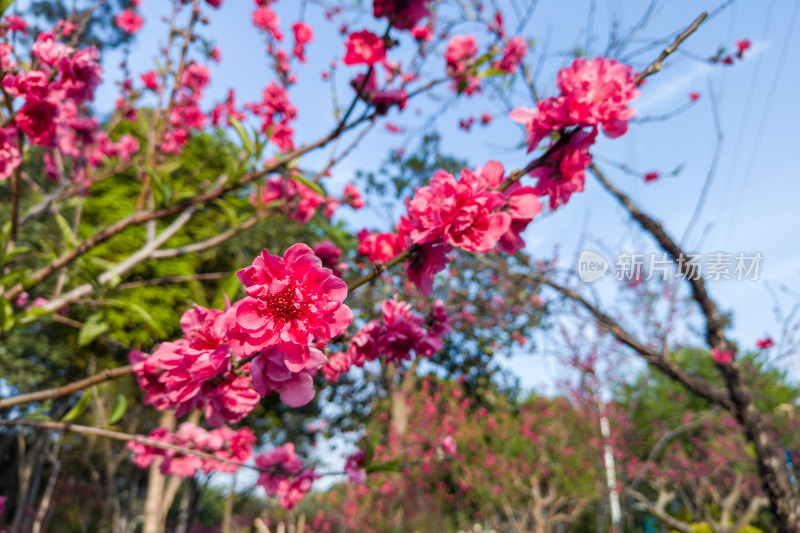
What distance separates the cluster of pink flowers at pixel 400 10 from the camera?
4.34 ft

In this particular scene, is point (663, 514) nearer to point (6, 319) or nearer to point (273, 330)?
point (273, 330)

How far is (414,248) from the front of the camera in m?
0.92

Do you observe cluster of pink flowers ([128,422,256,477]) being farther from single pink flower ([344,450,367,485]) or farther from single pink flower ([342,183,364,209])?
single pink flower ([342,183,364,209])

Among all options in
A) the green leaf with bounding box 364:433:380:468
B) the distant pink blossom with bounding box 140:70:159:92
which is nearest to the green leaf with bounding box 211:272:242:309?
the green leaf with bounding box 364:433:380:468

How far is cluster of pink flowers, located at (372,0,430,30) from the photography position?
132cm

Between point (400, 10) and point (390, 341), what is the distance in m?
1.00

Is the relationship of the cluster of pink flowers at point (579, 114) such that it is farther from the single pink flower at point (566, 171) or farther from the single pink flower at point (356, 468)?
the single pink flower at point (356, 468)

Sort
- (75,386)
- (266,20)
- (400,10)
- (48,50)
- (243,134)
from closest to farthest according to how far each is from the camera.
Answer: (75,386) < (400,10) < (48,50) < (243,134) < (266,20)

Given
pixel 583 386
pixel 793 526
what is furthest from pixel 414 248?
pixel 583 386

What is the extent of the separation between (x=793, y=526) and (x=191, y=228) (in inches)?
312

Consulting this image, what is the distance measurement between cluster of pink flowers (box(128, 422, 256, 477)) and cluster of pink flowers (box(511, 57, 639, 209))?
5.24 ft

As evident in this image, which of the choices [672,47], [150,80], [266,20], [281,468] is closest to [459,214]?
[672,47]

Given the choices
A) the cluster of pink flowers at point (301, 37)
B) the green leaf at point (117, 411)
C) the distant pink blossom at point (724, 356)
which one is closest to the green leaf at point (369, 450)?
the green leaf at point (117, 411)

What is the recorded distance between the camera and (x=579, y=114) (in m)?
0.92
